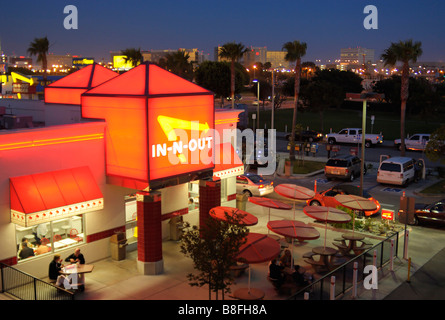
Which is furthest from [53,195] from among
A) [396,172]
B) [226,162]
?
[396,172]

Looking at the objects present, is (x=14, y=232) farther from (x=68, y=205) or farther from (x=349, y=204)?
(x=349, y=204)

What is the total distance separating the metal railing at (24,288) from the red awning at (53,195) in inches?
66.3

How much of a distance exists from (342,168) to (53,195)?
72.3 feet

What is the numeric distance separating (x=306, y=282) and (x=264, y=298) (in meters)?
1.83

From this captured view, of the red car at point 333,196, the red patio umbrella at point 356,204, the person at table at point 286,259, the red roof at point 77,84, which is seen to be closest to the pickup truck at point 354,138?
the red car at point 333,196

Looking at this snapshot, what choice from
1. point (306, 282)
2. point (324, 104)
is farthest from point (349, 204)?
point (324, 104)

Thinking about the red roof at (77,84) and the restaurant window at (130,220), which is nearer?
the restaurant window at (130,220)

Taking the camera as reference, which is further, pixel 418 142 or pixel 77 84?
pixel 418 142

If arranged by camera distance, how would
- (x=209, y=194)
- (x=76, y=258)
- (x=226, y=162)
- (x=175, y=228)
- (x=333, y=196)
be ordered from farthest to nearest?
1. (x=333, y=196)
2. (x=226, y=162)
3. (x=175, y=228)
4. (x=209, y=194)
5. (x=76, y=258)

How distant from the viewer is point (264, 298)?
49.5 feet

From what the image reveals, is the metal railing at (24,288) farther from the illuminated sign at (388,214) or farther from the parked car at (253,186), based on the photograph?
the parked car at (253,186)

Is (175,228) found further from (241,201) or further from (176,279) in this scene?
(241,201)

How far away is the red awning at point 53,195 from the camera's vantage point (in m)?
15.5

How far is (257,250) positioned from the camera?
14062 mm
